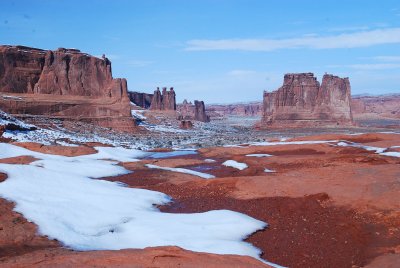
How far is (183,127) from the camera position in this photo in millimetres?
82938

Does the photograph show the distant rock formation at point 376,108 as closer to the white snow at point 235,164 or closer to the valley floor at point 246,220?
the white snow at point 235,164

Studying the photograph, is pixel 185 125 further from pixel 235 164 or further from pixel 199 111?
pixel 235 164

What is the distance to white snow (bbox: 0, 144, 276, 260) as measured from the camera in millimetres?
9492

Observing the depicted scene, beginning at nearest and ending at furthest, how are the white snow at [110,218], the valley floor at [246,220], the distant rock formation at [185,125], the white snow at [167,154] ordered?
the valley floor at [246,220] → the white snow at [110,218] → the white snow at [167,154] → the distant rock formation at [185,125]

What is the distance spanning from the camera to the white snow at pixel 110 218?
9.49 meters

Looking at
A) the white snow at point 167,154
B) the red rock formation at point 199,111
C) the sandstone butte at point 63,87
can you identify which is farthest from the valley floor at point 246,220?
the red rock formation at point 199,111

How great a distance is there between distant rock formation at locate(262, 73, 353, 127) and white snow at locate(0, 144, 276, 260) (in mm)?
86442

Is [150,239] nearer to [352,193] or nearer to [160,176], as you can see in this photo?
[352,193]

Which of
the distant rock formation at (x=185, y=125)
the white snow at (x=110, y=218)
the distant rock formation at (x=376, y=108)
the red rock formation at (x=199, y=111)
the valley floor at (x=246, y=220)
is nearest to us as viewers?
the valley floor at (x=246, y=220)

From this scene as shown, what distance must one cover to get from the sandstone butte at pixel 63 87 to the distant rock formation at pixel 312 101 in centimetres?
4357

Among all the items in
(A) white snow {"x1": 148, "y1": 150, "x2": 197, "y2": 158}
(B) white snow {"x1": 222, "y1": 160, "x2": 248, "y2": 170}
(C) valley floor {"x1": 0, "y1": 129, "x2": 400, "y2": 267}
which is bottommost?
(A) white snow {"x1": 148, "y1": 150, "x2": 197, "y2": 158}

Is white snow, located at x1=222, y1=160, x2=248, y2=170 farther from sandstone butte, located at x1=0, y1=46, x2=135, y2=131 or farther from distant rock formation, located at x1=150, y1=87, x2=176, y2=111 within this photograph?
distant rock formation, located at x1=150, y1=87, x2=176, y2=111

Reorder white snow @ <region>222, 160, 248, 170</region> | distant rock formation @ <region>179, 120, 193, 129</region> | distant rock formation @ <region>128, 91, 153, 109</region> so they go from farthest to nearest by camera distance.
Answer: distant rock formation @ <region>128, 91, 153, 109</region>, distant rock formation @ <region>179, 120, 193, 129</region>, white snow @ <region>222, 160, 248, 170</region>

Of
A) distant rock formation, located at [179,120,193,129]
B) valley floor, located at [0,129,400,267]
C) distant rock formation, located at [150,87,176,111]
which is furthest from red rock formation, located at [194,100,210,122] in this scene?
valley floor, located at [0,129,400,267]
